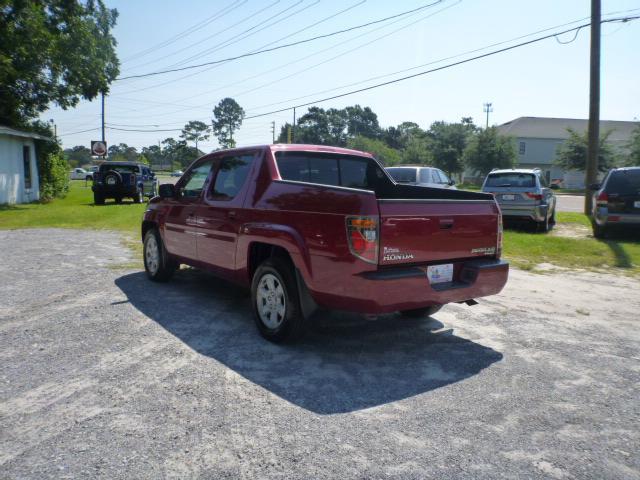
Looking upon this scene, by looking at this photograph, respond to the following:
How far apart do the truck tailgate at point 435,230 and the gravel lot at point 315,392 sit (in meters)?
0.91

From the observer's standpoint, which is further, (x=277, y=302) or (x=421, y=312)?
(x=421, y=312)

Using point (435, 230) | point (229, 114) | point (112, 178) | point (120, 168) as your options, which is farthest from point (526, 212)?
point (229, 114)

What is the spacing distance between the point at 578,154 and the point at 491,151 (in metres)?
8.26

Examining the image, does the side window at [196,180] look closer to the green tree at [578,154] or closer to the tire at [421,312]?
the tire at [421,312]

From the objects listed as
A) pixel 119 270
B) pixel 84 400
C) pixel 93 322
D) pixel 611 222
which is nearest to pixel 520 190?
pixel 611 222

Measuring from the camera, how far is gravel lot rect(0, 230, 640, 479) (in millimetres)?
2777

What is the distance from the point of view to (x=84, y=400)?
346 cm

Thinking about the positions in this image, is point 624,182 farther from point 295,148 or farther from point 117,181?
point 117,181

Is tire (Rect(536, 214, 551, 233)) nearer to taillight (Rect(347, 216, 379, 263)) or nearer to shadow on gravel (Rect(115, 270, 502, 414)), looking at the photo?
shadow on gravel (Rect(115, 270, 502, 414))

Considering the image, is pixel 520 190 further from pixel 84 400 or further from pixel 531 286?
pixel 84 400

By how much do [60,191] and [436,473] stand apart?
29.0 metres

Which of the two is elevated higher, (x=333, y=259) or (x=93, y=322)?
(x=333, y=259)

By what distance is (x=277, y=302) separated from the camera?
15.3 ft

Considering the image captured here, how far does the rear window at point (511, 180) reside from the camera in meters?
13.2
